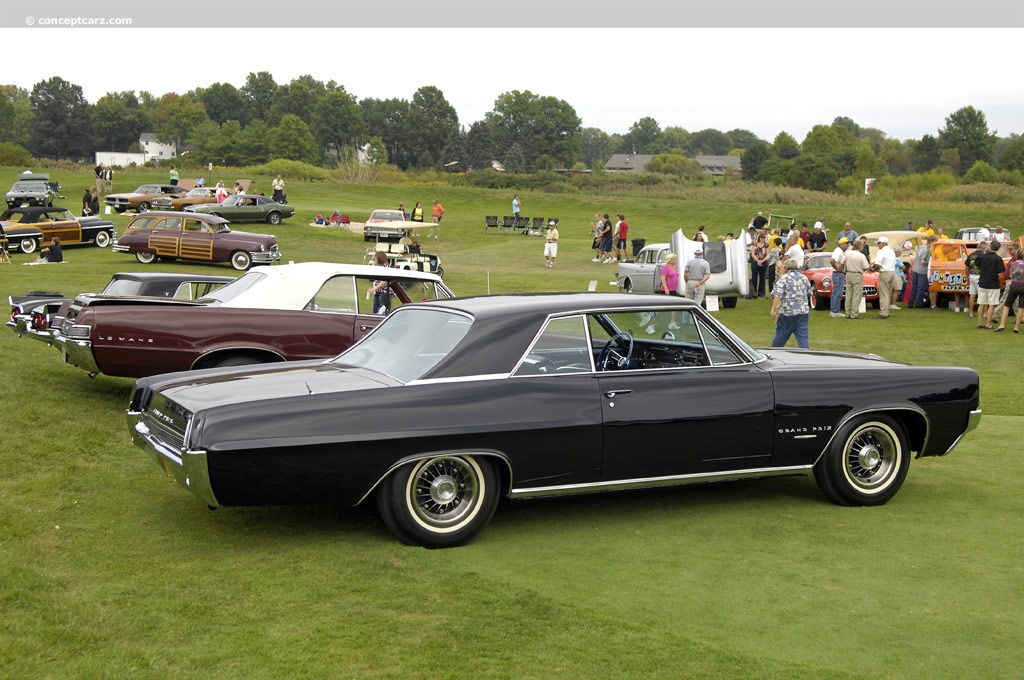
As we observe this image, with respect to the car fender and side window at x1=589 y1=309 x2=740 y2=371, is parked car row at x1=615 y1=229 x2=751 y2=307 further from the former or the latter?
the car fender

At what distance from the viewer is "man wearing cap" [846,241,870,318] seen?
800 inches

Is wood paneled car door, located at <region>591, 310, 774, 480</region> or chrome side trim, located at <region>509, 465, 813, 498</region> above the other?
wood paneled car door, located at <region>591, 310, 774, 480</region>

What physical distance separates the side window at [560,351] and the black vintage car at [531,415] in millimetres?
10

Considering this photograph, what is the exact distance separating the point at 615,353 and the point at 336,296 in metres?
3.95

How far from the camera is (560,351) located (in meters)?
6.39

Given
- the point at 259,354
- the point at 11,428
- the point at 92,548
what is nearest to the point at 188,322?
the point at 259,354

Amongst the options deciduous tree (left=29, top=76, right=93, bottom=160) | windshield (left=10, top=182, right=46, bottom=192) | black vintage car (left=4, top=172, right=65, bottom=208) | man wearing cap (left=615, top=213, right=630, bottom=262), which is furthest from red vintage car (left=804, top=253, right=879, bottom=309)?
deciduous tree (left=29, top=76, right=93, bottom=160)

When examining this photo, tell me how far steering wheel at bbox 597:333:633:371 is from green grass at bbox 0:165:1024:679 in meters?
1.01

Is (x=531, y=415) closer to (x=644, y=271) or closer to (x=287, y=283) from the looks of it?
(x=287, y=283)

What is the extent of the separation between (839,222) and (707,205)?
966 centimetres

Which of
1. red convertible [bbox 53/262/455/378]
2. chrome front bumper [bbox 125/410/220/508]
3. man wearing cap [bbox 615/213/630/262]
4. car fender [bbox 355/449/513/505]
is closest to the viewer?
chrome front bumper [bbox 125/410/220/508]

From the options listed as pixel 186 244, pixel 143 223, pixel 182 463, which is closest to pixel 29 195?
pixel 143 223

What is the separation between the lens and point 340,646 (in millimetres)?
4402

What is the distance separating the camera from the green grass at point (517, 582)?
433 cm
